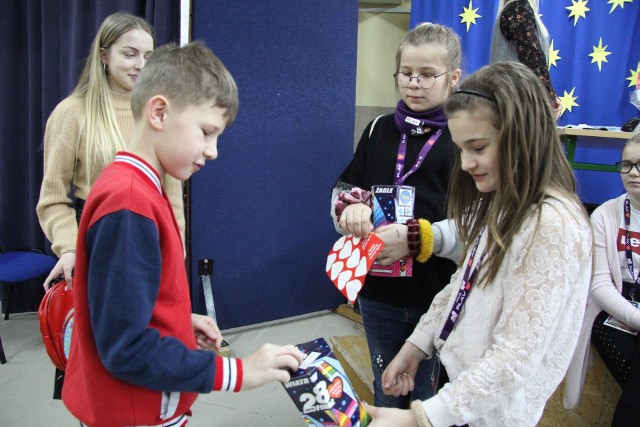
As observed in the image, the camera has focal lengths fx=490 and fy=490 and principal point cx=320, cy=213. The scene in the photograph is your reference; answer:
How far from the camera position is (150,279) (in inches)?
31.7

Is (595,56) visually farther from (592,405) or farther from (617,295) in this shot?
(592,405)

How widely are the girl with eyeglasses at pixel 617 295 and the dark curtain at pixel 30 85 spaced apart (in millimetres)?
3168

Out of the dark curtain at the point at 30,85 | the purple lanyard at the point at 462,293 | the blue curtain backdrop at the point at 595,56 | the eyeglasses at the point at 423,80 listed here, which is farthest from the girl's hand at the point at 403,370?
the dark curtain at the point at 30,85

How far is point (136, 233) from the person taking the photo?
792mm

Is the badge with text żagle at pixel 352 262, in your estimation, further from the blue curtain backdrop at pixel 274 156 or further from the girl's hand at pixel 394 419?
the blue curtain backdrop at pixel 274 156

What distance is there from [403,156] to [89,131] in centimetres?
101

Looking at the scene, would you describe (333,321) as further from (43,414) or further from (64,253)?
(64,253)

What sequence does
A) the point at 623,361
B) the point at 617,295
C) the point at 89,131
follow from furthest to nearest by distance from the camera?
1. the point at 617,295
2. the point at 623,361
3. the point at 89,131

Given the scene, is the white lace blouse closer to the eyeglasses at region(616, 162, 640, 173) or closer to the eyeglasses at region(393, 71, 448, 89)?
the eyeglasses at region(393, 71, 448, 89)

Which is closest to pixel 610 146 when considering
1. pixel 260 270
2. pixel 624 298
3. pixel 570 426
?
pixel 624 298

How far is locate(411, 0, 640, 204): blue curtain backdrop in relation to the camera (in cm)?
298

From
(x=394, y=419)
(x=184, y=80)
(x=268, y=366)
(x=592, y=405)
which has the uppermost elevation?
(x=184, y=80)

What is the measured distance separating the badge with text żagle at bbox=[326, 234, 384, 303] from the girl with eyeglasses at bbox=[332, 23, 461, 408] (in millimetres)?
64

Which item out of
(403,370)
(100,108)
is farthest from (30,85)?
(403,370)
